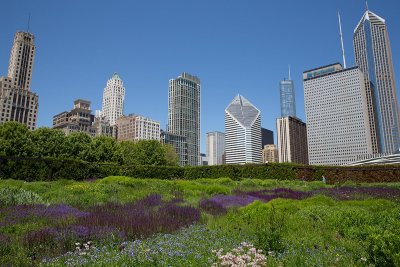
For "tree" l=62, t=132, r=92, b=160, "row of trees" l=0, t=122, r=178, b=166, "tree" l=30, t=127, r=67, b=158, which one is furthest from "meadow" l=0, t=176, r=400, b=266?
"tree" l=30, t=127, r=67, b=158

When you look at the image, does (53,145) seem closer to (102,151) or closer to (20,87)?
(102,151)

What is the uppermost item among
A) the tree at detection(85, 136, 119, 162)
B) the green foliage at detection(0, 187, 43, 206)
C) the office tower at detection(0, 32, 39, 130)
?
the office tower at detection(0, 32, 39, 130)

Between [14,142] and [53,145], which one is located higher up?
[53,145]

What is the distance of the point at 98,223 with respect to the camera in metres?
7.47

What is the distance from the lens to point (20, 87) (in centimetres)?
17488

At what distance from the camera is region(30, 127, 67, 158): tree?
54.4 m

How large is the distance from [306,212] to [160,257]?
5.12 metres

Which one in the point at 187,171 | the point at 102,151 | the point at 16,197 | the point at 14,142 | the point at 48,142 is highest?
the point at 48,142

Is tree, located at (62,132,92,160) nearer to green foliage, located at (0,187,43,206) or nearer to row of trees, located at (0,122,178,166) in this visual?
row of trees, located at (0,122,178,166)

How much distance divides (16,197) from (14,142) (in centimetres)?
4456

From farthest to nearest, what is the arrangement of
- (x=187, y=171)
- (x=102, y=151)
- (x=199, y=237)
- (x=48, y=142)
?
(x=102, y=151) < (x=48, y=142) < (x=187, y=171) < (x=199, y=237)

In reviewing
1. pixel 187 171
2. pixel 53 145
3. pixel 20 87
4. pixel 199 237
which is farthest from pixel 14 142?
pixel 20 87

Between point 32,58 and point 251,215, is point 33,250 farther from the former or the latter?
point 32,58

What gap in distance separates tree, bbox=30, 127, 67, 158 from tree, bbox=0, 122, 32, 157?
2440mm
